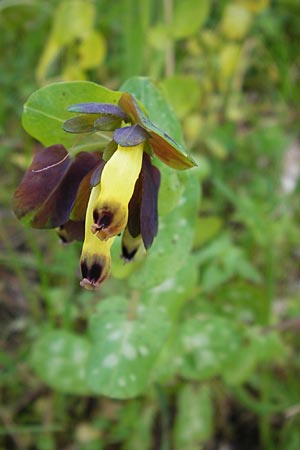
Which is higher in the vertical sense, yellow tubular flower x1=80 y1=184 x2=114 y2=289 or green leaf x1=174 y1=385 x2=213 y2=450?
yellow tubular flower x1=80 y1=184 x2=114 y2=289

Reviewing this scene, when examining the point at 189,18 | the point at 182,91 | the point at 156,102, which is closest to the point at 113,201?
the point at 156,102

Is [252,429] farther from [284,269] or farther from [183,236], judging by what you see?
[183,236]

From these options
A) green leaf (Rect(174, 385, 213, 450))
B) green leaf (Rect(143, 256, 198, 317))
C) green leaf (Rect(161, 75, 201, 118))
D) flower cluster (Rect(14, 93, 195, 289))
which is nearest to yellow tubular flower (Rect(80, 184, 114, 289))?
flower cluster (Rect(14, 93, 195, 289))

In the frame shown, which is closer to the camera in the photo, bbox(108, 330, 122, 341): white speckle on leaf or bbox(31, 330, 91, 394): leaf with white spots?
A: bbox(108, 330, 122, 341): white speckle on leaf

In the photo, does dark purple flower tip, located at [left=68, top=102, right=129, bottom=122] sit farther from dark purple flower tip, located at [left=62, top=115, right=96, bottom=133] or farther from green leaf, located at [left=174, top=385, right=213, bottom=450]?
green leaf, located at [left=174, top=385, right=213, bottom=450]

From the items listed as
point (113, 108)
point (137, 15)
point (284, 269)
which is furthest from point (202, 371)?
point (137, 15)

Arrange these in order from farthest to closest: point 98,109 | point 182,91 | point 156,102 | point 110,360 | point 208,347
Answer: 1. point 182,91
2. point 208,347
3. point 110,360
4. point 156,102
5. point 98,109

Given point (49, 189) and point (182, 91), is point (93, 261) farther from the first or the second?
point (182, 91)
